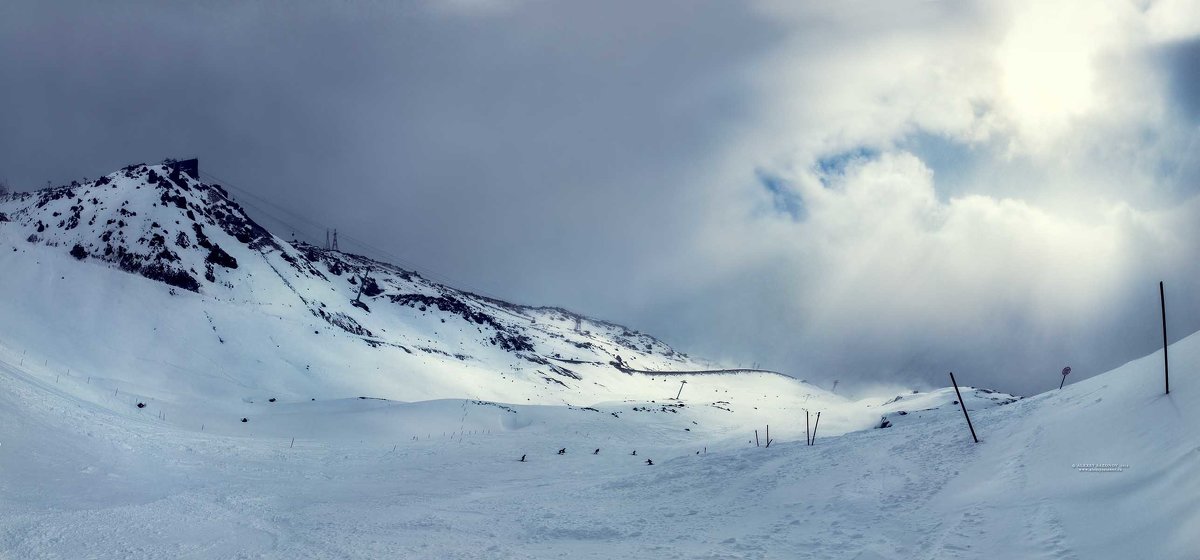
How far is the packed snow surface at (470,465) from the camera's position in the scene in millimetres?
11281

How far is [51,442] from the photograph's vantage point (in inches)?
661

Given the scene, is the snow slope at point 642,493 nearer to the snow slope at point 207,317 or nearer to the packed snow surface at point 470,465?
the packed snow surface at point 470,465

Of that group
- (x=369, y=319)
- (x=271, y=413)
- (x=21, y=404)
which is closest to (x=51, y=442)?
(x=21, y=404)

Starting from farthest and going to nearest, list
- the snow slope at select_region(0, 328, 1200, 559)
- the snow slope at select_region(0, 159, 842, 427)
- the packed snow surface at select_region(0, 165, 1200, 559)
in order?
the snow slope at select_region(0, 159, 842, 427) < the packed snow surface at select_region(0, 165, 1200, 559) < the snow slope at select_region(0, 328, 1200, 559)

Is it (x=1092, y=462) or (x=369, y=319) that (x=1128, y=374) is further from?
(x=369, y=319)

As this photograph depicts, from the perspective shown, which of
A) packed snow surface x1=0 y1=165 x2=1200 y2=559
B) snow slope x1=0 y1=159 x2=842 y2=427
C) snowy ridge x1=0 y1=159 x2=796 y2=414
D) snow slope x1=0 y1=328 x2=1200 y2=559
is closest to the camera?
snow slope x1=0 y1=328 x2=1200 y2=559

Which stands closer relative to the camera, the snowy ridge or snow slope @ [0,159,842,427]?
snow slope @ [0,159,842,427]

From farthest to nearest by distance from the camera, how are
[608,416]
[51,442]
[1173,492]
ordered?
[608,416]
[51,442]
[1173,492]

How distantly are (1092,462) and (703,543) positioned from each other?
27.8 feet

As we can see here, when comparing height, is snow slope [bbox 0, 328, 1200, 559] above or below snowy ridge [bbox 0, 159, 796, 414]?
below

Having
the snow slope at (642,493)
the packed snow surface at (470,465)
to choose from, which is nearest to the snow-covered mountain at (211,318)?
the packed snow surface at (470,465)

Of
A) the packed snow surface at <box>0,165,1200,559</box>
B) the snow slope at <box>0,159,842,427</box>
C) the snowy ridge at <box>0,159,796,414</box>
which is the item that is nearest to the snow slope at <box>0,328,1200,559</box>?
the packed snow surface at <box>0,165,1200,559</box>

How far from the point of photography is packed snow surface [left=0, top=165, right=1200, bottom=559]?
37.0 feet

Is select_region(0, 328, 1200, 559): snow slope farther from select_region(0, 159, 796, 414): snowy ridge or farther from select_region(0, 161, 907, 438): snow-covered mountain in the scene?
select_region(0, 159, 796, 414): snowy ridge
